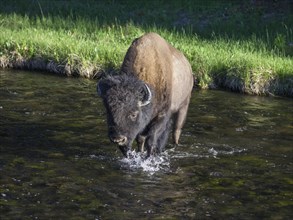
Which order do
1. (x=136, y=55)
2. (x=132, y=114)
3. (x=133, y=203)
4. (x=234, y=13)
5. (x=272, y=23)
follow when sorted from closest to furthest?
(x=133, y=203)
(x=132, y=114)
(x=136, y=55)
(x=272, y=23)
(x=234, y=13)

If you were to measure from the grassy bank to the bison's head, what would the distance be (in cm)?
661

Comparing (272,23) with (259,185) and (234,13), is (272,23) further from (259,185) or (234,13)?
(259,185)

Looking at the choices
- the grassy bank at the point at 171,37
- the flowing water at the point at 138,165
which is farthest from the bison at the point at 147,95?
the grassy bank at the point at 171,37

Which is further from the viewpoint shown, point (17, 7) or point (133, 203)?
point (17, 7)

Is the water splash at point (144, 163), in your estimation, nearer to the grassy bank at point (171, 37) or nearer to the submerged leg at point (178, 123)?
the submerged leg at point (178, 123)

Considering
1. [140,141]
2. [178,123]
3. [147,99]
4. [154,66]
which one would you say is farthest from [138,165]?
[178,123]

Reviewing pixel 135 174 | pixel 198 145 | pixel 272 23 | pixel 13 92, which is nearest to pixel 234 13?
pixel 272 23

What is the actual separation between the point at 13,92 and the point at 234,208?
6.53 meters

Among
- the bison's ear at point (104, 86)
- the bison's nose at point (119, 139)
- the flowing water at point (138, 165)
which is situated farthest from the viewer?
the bison's ear at point (104, 86)

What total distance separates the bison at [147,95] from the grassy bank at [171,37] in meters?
4.69

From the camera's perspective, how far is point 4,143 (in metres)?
10.8

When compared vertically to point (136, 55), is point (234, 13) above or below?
below

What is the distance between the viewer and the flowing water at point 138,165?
8469 millimetres

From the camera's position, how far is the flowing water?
8469mm
